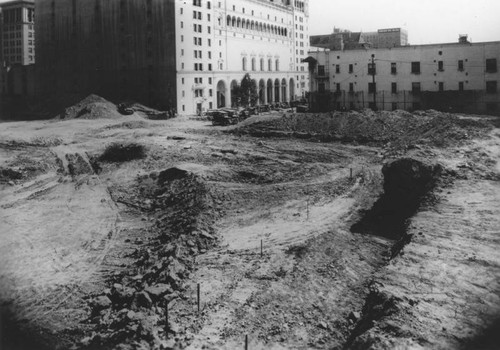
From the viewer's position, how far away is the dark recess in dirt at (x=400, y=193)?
2931 cm

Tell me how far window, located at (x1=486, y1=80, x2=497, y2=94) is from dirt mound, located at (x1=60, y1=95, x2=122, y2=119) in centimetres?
5222

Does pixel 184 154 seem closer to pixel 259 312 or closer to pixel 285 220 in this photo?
pixel 285 220

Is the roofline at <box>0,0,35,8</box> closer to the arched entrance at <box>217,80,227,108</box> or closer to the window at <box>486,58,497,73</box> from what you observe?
the arched entrance at <box>217,80,227,108</box>

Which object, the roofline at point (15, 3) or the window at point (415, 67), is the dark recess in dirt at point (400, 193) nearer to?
the window at point (415, 67)

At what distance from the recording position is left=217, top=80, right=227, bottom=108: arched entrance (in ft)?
320

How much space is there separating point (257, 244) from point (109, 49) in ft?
252

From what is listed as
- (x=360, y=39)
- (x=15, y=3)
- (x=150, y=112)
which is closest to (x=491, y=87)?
(x=150, y=112)

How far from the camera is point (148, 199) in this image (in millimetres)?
36281

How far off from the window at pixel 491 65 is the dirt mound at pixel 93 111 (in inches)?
2061

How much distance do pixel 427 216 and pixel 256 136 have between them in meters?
31.9

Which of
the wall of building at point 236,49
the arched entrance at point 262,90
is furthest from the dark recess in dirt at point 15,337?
the arched entrance at point 262,90

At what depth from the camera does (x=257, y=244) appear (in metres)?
26.5

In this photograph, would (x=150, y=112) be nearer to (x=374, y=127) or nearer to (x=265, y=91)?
(x=265, y=91)

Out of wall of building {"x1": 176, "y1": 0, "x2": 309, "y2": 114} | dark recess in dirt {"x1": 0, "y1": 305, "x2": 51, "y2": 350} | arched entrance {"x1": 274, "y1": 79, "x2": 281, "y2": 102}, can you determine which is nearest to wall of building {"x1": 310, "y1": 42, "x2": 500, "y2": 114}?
wall of building {"x1": 176, "y1": 0, "x2": 309, "y2": 114}
